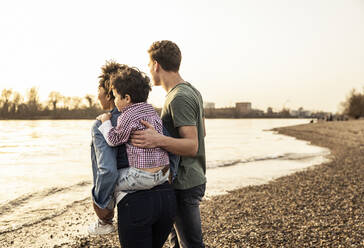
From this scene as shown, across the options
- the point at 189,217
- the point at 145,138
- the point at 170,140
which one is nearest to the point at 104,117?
the point at 145,138

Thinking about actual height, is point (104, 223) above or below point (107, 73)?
below

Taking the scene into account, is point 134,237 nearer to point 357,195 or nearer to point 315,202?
point 315,202

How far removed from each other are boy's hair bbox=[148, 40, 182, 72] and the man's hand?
0.59m

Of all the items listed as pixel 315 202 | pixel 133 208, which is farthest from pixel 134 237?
pixel 315 202

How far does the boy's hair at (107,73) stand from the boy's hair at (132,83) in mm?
147

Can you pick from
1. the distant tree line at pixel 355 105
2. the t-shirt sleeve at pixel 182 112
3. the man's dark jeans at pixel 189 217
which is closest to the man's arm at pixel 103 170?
the t-shirt sleeve at pixel 182 112

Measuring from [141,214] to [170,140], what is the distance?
53 cm

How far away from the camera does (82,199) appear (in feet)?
30.7

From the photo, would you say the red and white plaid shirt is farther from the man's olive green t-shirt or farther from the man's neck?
the man's neck

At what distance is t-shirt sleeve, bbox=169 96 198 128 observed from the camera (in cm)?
226

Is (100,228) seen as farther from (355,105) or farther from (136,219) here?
(355,105)

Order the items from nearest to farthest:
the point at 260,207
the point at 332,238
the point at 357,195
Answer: the point at 332,238, the point at 260,207, the point at 357,195

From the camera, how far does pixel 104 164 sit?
6.31 ft

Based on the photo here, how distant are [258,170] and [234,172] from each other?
1.20m
